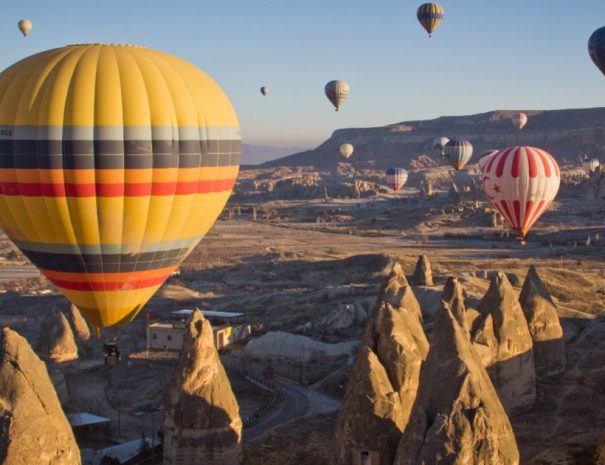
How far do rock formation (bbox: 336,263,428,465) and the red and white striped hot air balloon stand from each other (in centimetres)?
2429

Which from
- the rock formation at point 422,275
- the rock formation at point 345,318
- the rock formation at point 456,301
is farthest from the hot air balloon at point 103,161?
the rock formation at point 422,275

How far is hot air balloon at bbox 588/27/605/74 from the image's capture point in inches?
2265

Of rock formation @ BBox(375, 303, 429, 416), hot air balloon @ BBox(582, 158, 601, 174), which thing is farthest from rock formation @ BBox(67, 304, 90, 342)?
hot air balloon @ BBox(582, 158, 601, 174)

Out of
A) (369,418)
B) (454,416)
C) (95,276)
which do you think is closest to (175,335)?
(95,276)

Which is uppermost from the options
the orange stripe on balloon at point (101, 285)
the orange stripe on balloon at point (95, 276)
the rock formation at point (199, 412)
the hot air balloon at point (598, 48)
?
the hot air balloon at point (598, 48)

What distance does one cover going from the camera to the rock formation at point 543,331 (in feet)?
102

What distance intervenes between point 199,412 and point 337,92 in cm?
7436

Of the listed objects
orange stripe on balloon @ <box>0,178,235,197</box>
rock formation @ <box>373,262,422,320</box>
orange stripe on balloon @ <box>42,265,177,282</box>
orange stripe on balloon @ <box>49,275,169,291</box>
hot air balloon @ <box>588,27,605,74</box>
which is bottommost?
rock formation @ <box>373,262,422,320</box>

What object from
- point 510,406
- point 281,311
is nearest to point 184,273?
point 281,311

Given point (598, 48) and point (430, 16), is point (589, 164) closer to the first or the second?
point (430, 16)

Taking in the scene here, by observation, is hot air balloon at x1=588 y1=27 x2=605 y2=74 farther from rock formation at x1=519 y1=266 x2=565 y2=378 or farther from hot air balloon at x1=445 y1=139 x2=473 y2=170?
hot air balloon at x1=445 y1=139 x2=473 y2=170

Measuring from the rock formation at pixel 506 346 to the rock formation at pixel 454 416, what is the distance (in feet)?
31.0

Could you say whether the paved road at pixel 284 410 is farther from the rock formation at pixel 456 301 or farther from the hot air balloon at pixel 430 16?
the hot air balloon at pixel 430 16

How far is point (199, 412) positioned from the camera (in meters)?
23.0
